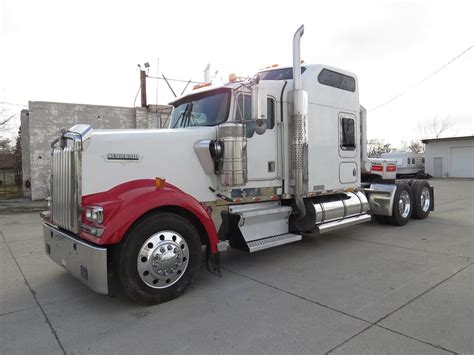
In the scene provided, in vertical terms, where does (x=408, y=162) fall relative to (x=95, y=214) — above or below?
above

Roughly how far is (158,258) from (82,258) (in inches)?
31.1

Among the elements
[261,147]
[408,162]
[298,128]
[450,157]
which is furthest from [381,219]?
[450,157]

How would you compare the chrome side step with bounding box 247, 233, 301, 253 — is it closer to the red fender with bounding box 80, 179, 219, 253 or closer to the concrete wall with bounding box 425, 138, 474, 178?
the red fender with bounding box 80, 179, 219, 253

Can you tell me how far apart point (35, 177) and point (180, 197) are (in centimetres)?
1542

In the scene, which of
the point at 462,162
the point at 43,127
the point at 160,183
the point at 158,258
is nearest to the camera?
the point at 158,258

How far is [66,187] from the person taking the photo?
4.16 meters

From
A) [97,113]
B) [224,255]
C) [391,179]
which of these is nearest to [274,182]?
[224,255]

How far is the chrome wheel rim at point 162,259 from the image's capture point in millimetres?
3826

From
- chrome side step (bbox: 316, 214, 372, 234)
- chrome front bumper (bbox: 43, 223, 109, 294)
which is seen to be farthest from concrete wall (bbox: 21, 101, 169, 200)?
chrome front bumper (bbox: 43, 223, 109, 294)

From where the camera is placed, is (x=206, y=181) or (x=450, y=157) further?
(x=450, y=157)

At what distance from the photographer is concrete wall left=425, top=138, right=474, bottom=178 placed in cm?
3094

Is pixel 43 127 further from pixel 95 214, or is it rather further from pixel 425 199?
pixel 425 199

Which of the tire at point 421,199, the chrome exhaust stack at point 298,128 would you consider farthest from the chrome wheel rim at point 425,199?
the chrome exhaust stack at point 298,128

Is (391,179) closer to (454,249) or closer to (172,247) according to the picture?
(454,249)
